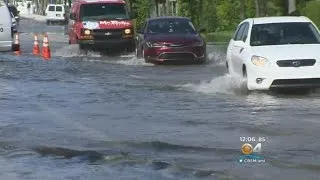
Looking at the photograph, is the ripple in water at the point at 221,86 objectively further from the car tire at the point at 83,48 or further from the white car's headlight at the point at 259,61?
the car tire at the point at 83,48

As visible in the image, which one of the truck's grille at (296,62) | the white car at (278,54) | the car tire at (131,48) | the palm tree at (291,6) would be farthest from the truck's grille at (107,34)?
the truck's grille at (296,62)

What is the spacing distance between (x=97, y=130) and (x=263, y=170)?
12.4 feet

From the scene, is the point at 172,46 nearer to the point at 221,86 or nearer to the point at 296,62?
the point at 221,86

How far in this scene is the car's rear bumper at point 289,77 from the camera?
16.3 m

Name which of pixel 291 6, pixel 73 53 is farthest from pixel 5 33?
pixel 291 6

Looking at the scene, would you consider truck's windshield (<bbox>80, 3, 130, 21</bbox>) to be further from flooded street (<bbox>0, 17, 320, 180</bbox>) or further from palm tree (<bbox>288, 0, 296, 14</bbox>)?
flooded street (<bbox>0, 17, 320, 180</bbox>)

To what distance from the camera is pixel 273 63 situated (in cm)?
1636

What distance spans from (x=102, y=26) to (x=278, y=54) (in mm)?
15448

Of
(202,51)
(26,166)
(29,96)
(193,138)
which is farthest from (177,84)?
(26,166)

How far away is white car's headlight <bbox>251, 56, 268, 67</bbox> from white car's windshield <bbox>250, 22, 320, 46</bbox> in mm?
736

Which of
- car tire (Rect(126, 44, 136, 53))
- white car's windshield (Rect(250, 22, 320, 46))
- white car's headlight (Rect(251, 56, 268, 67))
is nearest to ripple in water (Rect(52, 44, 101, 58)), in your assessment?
car tire (Rect(126, 44, 136, 53))

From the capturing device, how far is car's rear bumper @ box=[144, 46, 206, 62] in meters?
26.1

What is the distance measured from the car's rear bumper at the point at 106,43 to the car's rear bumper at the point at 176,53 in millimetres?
5030

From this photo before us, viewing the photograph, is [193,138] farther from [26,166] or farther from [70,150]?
[26,166]
